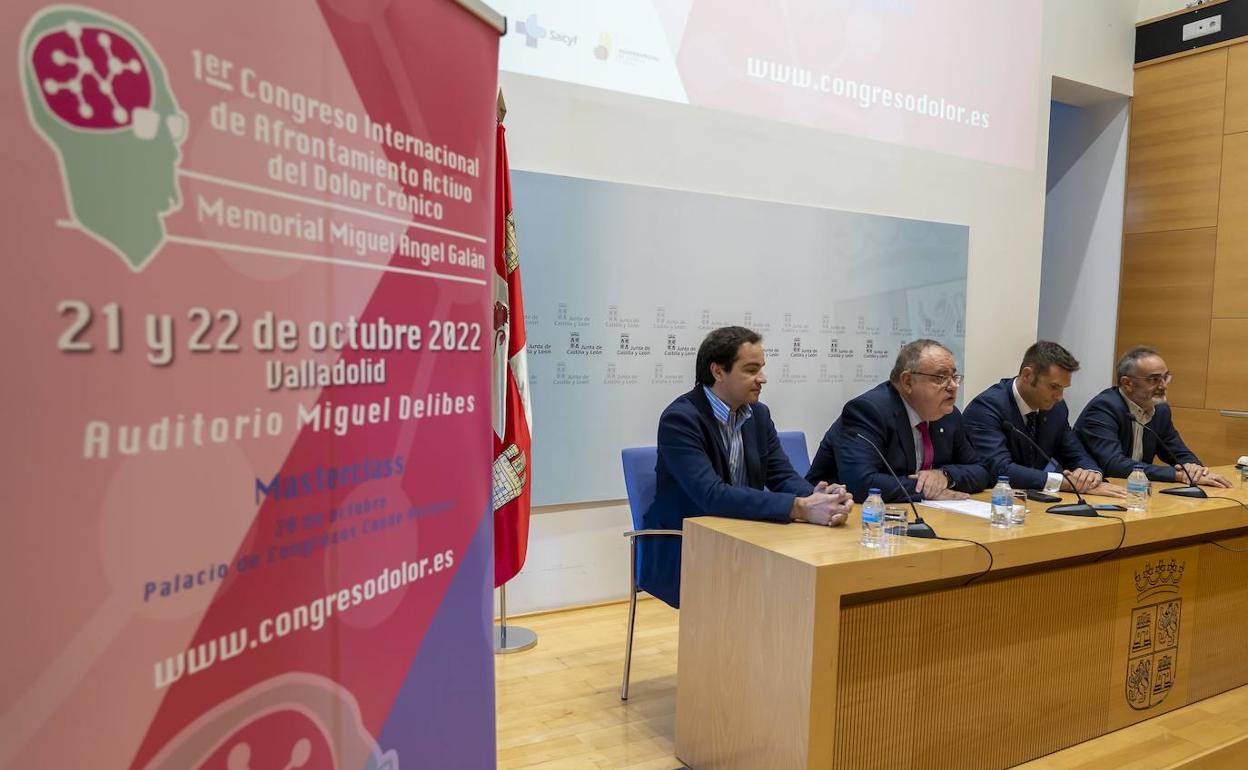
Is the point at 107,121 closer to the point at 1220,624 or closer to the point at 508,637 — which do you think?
the point at 508,637

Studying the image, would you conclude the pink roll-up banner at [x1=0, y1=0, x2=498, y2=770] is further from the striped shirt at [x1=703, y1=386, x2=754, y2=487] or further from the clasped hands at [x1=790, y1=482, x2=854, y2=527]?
the striped shirt at [x1=703, y1=386, x2=754, y2=487]

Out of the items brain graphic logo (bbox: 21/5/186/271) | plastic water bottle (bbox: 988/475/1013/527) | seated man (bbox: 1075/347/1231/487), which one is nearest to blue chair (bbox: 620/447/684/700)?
plastic water bottle (bbox: 988/475/1013/527)

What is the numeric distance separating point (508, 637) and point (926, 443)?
1801 mm

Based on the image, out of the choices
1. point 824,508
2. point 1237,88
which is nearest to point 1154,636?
point 824,508

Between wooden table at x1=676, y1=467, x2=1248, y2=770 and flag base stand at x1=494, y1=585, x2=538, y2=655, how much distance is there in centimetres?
103

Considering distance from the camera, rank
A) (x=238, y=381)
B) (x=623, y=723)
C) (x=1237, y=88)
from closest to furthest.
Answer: (x=238, y=381), (x=623, y=723), (x=1237, y=88)

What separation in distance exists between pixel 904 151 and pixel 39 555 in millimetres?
4528

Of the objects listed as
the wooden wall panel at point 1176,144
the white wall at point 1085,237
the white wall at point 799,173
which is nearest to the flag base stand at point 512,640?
the white wall at point 799,173

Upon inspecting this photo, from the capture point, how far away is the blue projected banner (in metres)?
3.52

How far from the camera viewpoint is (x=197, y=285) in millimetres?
861

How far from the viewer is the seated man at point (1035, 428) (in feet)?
10.1

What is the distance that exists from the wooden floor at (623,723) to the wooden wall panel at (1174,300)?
3046mm

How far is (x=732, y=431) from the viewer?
270 centimetres

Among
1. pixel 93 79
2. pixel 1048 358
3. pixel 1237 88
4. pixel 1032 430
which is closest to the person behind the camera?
pixel 93 79
